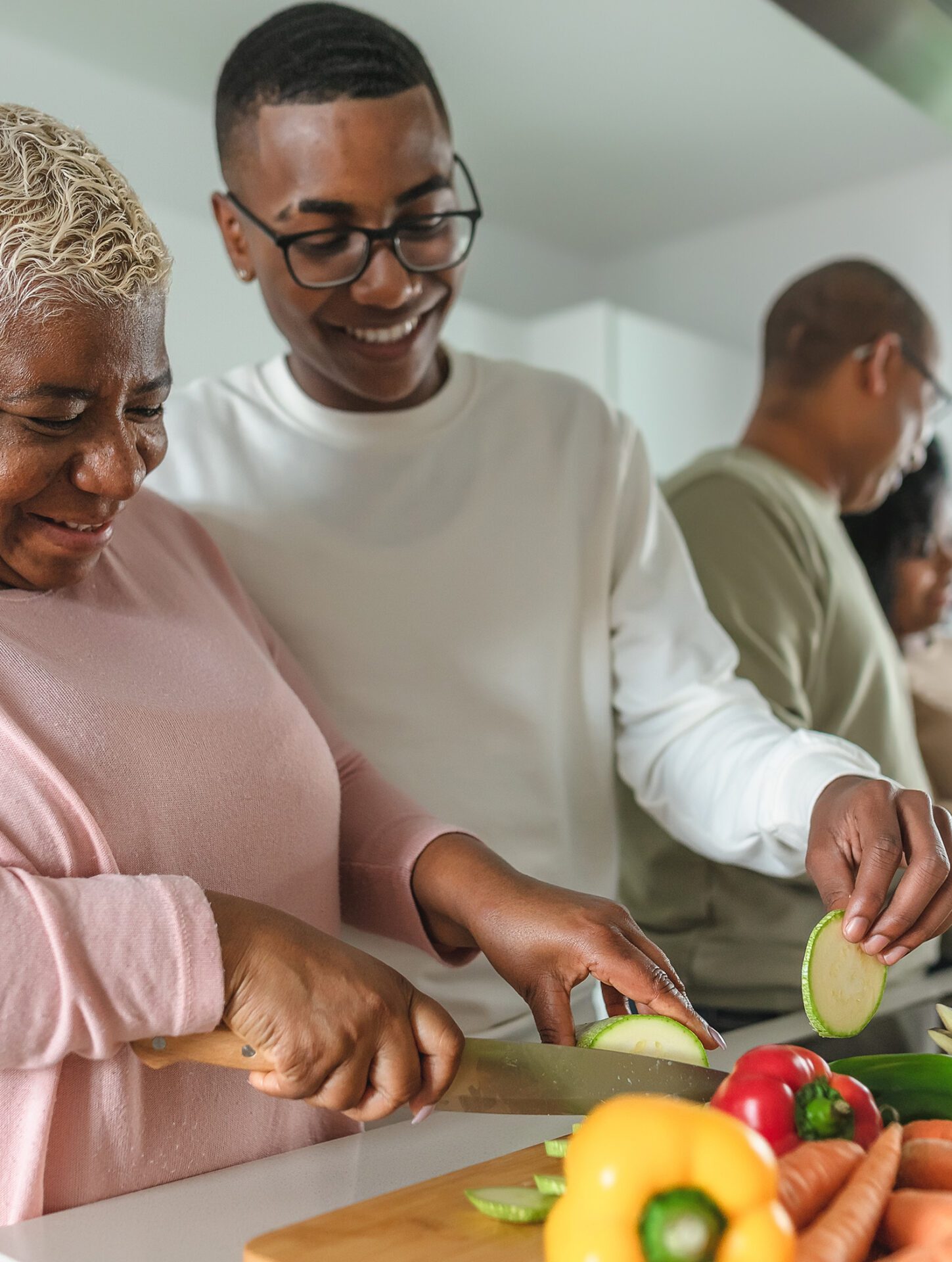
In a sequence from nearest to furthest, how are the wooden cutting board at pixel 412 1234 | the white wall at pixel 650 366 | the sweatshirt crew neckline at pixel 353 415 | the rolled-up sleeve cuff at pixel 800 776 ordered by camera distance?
1. the wooden cutting board at pixel 412 1234
2. the rolled-up sleeve cuff at pixel 800 776
3. the sweatshirt crew neckline at pixel 353 415
4. the white wall at pixel 650 366

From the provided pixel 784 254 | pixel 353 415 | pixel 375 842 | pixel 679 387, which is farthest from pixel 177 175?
pixel 375 842

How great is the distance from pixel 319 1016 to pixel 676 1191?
248 mm

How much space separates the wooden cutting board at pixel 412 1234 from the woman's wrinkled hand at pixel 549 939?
0.14 meters

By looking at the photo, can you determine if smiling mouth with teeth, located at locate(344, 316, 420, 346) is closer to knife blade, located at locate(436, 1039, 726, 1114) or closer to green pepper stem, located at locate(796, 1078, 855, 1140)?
knife blade, located at locate(436, 1039, 726, 1114)

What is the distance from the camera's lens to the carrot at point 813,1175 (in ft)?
2.02

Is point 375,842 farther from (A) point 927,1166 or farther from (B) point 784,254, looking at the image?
(B) point 784,254

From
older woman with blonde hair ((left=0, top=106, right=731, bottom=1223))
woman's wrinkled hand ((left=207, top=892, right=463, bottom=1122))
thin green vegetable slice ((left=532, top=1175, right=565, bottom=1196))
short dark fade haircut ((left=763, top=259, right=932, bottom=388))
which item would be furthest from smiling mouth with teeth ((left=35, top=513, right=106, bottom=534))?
short dark fade haircut ((left=763, top=259, right=932, bottom=388))

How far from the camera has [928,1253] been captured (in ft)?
1.95

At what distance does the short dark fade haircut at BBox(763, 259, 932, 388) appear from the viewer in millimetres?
1966

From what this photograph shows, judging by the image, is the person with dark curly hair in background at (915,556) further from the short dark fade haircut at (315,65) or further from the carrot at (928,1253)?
the carrot at (928,1253)

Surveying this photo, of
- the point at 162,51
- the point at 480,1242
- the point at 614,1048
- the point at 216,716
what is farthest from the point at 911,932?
the point at 162,51

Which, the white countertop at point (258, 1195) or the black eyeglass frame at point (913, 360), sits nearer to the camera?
the white countertop at point (258, 1195)

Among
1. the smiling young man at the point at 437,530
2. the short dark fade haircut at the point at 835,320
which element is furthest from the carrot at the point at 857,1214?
the short dark fade haircut at the point at 835,320

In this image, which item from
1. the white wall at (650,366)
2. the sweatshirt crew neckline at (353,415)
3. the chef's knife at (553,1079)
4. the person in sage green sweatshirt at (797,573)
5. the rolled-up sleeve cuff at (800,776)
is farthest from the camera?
the white wall at (650,366)
